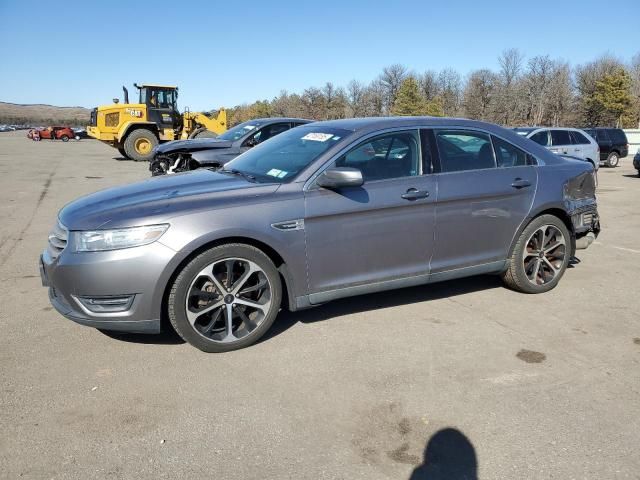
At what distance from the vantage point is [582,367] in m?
3.54

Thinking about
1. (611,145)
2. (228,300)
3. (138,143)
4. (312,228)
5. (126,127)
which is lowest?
(228,300)

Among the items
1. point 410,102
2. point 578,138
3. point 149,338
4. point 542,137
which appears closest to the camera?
point 149,338

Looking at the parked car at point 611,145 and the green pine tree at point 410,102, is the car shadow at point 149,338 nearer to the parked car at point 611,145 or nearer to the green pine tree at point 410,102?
the parked car at point 611,145

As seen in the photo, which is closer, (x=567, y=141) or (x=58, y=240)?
(x=58, y=240)

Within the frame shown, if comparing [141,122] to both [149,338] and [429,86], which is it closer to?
[149,338]

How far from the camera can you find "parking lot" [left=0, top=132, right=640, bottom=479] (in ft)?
8.38

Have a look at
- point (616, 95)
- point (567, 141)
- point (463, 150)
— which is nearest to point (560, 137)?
point (567, 141)

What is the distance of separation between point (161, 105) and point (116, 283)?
71.1ft

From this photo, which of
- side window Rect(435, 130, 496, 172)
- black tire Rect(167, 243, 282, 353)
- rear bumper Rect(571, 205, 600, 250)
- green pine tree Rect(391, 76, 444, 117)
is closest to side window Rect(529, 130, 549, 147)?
rear bumper Rect(571, 205, 600, 250)

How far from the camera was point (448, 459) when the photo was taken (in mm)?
2582

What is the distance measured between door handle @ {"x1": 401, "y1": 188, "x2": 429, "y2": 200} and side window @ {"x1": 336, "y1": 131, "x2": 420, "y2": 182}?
156mm

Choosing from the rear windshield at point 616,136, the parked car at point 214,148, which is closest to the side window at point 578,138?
the rear windshield at point 616,136

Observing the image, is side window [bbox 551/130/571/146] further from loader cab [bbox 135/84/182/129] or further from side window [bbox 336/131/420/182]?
loader cab [bbox 135/84/182/129]

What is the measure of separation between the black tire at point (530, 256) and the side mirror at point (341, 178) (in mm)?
1917
